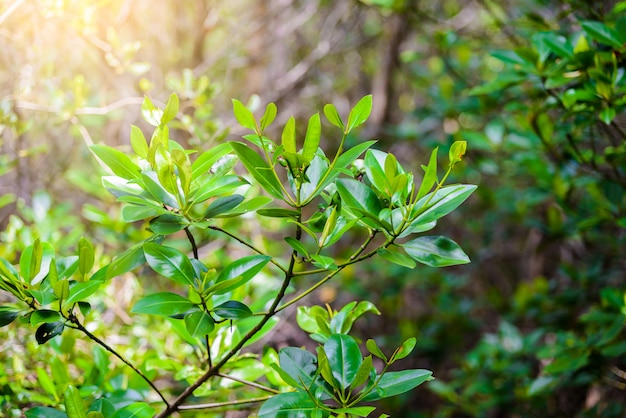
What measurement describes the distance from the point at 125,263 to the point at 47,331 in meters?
0.13

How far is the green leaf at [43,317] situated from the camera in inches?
22.3

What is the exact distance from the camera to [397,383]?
0.61 meters

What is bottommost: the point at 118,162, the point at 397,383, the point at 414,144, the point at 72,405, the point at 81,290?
the point at 414,144

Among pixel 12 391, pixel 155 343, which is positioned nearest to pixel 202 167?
pixel 12 391

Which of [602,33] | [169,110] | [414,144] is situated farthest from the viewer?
[414,144]

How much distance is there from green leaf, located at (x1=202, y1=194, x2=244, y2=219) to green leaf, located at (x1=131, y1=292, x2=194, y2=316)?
10cm

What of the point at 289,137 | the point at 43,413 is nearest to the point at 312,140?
the point at 289,137

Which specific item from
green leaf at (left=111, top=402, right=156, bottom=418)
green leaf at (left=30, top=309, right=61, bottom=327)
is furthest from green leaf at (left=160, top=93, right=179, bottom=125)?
green leaf at (left=111, top=402, right=156, bottom=418)

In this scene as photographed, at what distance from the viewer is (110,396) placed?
798mm

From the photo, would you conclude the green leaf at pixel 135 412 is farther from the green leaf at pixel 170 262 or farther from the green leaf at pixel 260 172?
the green leaf at pixel 260 172

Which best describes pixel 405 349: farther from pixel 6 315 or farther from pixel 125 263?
pixel 6 315

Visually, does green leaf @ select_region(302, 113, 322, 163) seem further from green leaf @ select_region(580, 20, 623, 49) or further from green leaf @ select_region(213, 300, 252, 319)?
green leaf @ select_region(580, 20, 623, 49)

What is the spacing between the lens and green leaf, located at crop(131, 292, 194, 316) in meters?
0.57

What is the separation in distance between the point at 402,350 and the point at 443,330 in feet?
6.23
